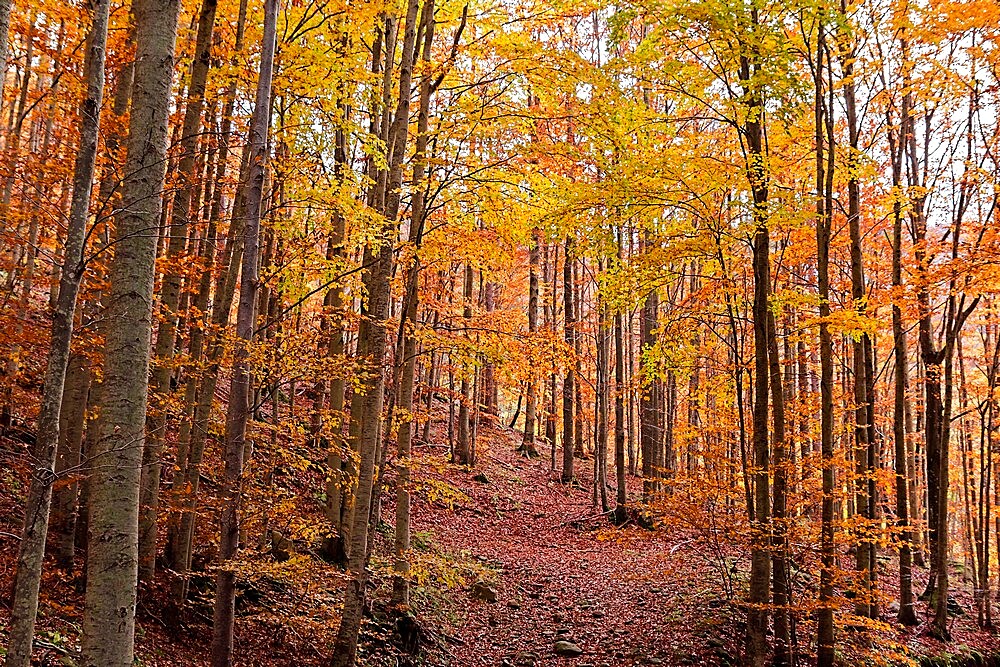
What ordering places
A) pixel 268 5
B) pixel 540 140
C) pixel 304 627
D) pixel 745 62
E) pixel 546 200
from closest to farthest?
pixel 268 5, pixel 304 627, pixel 745 62, pixel 546 200, pixel 540 140

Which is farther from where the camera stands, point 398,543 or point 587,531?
point 587,531

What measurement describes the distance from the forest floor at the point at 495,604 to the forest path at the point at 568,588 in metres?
0.04

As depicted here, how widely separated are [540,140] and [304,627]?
722 centimetres

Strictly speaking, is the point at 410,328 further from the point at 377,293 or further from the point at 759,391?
the point at 759,391

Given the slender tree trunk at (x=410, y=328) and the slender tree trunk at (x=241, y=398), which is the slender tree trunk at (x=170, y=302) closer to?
the slender tree trunk at (x=241, y=398)

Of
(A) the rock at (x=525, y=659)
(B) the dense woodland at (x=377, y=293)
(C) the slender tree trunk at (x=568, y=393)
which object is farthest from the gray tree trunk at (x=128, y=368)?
(C) the slender tree trunk at (x=568, y=393)

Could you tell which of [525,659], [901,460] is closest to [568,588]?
[525,659]

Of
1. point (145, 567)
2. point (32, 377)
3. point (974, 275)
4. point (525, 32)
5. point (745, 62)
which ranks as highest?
point (525, 32)

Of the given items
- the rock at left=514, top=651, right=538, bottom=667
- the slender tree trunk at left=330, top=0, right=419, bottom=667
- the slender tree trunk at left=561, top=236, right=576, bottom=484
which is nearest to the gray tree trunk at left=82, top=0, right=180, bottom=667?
the slender tree trunk at left=330, top=0, right=419, bottom=667

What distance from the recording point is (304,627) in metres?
7.16

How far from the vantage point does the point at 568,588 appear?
13086 millimetres

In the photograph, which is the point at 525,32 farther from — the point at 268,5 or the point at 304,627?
the point at 304,627

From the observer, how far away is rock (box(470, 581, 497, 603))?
11906 millimetres

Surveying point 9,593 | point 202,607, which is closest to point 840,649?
point 202,607
